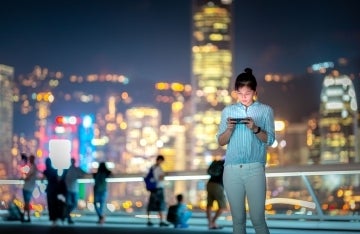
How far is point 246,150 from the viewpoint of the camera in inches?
198

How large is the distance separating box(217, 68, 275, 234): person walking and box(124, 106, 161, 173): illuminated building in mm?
145790

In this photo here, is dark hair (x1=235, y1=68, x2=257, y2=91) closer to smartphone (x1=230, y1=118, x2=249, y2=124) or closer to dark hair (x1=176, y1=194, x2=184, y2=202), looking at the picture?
smartphone (x1=230, y1=118, x2=249, y2=124)

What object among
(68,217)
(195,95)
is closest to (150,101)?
(195,95)

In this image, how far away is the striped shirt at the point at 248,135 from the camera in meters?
5.03

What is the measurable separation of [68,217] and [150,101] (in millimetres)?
173479

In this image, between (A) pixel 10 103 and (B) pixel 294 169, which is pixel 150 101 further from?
(B) pixel 294 169

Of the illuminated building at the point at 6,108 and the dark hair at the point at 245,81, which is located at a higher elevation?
the illuminated building at the point at 6,108

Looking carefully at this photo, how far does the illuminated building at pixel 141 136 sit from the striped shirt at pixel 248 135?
145779mm

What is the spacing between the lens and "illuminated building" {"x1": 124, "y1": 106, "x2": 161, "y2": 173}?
6245 inches

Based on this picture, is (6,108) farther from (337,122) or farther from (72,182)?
(72,182)

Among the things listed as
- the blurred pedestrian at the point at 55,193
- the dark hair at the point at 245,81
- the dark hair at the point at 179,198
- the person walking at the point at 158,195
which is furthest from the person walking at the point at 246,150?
the blurred pedestrian at the point at 55,193

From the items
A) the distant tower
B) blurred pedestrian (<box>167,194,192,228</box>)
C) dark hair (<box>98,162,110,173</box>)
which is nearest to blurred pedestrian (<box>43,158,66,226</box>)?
dark hair (<box>98,162,110,173</box>)

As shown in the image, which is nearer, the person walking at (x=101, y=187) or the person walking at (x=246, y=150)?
the person walking at (x=246, y=150)

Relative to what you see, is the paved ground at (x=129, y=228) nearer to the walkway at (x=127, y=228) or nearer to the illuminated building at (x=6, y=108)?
the walkway at (x=127, y=228)
